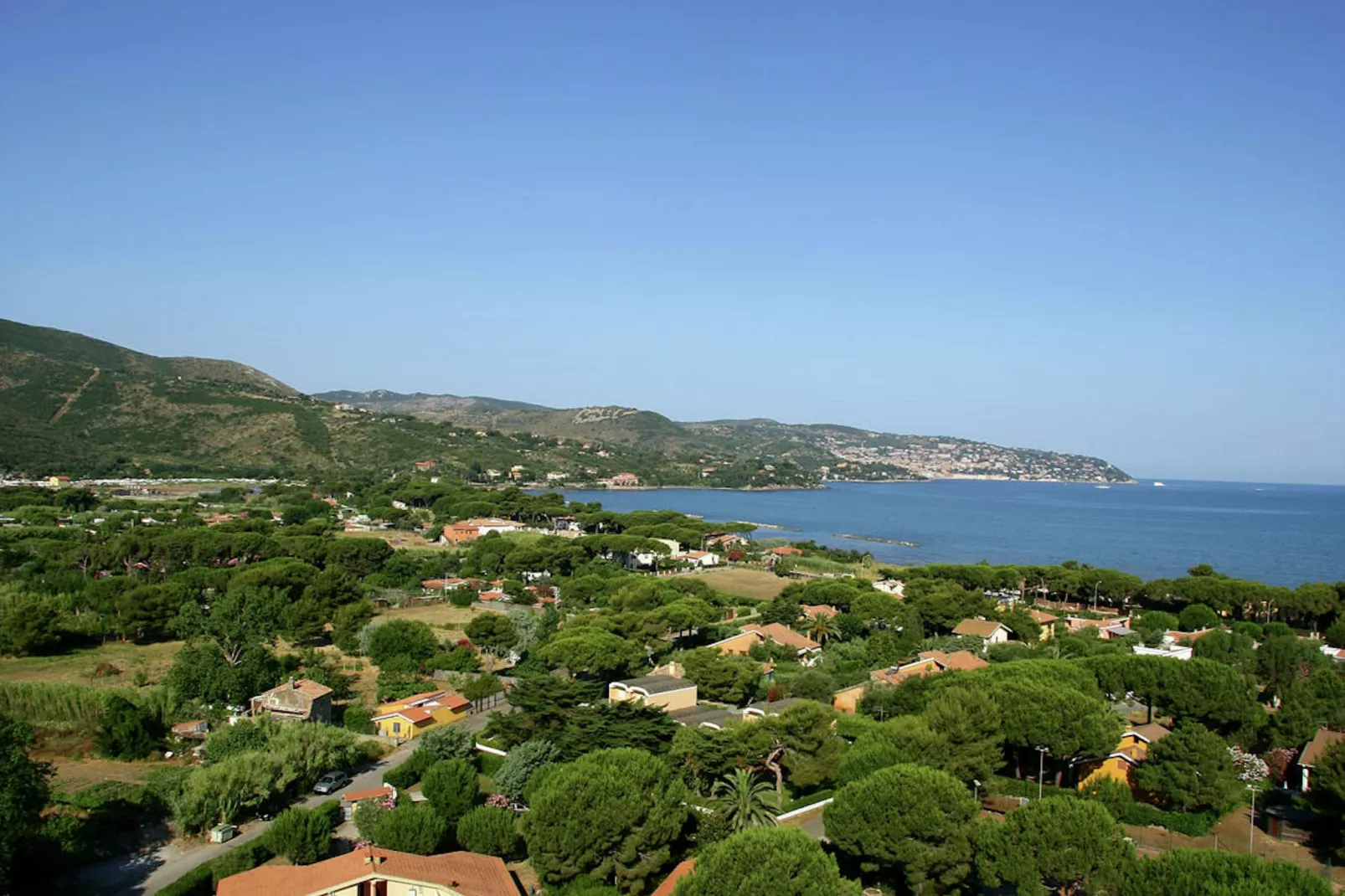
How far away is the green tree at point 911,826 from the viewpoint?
1054 cm

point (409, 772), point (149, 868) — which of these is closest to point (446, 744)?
point (409, 772)

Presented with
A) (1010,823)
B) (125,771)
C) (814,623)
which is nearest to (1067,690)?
(1010,823)

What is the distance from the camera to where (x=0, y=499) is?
154ft

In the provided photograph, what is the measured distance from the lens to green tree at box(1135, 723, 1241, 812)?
1316 centimetres

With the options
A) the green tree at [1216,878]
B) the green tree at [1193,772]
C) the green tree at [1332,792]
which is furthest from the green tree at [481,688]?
the green tree at [1332,792]

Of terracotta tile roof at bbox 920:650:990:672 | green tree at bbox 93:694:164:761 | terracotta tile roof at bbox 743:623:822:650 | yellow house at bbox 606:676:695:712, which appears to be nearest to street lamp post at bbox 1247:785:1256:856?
terracotta tile roof at bbox 920:650:990:672

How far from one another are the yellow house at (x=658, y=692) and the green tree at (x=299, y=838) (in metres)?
7.51

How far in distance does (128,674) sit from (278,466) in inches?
2632

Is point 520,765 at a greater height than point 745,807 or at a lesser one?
lesser

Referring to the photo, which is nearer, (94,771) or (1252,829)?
(1252,829)

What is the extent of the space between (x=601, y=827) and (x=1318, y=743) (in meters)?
13.0

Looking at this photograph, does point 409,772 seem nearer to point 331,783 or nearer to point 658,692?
point 331,783

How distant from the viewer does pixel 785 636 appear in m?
24.9

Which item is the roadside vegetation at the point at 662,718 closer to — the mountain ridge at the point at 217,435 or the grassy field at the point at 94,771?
the grassy field at the point at 94,771
